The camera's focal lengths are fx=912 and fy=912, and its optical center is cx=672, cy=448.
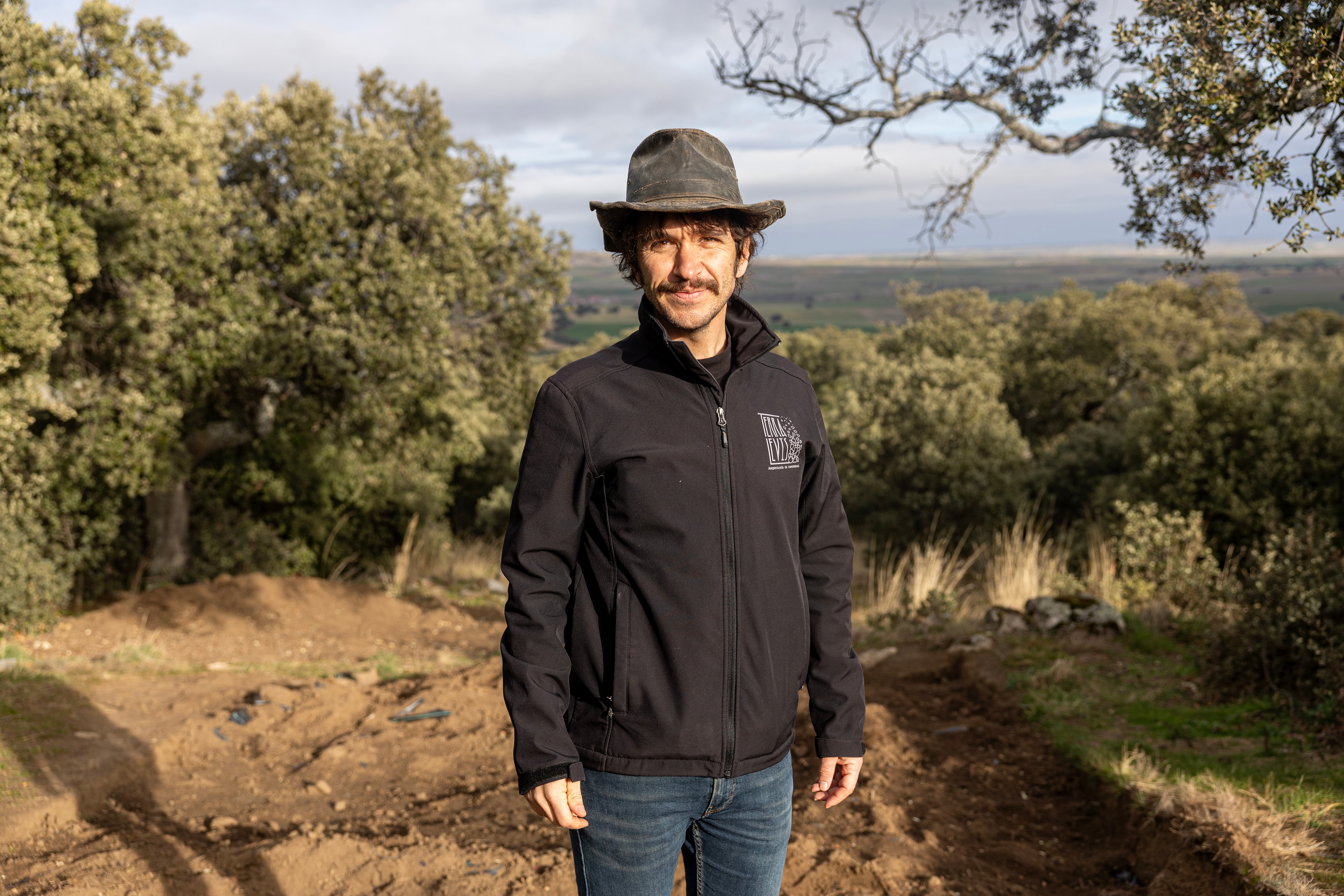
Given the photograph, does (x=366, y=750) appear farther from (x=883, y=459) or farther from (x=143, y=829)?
(x=883, y=459)

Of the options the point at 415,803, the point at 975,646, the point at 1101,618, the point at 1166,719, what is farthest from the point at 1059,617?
the point at 415,803

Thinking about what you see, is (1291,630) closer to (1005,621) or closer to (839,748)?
(1005,621)

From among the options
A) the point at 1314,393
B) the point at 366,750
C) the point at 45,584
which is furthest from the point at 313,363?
the point at 1314,393

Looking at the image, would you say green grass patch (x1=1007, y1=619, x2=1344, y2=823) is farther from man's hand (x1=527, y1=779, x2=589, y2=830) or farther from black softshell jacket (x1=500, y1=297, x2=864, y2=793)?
man's hand (x1=527, y1=779, x2=589, y2=830)

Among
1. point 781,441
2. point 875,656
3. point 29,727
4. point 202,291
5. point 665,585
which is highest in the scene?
point 202,291

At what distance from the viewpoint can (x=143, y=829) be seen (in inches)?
168

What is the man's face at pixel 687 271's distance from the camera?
195cm

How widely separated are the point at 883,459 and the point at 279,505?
974 cm

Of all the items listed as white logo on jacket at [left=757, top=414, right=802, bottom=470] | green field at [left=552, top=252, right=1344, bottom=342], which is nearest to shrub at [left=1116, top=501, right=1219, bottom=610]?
white logo on jacket at [left=757, top=414, right=802, bottom=470]

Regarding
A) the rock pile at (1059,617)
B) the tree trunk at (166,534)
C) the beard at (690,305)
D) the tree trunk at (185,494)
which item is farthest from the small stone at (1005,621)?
the tree trunk at (166,534)

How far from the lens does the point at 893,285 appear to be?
38906 mm

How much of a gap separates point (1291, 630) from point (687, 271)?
5006 mm

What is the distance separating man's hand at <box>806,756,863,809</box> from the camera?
2074 millimetres

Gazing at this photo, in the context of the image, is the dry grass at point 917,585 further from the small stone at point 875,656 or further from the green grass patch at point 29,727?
the green grass patch at point 29,727
